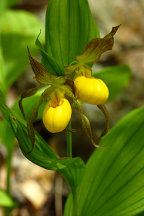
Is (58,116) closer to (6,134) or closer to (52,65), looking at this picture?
(52,65)

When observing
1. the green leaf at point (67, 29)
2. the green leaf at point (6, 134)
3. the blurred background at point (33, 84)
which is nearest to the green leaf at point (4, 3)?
the blurred background at point (33, 84)

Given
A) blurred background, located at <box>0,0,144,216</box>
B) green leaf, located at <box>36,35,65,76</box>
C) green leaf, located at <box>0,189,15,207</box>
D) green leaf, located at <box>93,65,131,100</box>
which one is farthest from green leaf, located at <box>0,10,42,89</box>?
green leaf, located at <box>36,35,65,76</box>

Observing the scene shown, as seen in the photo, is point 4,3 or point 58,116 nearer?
point 58,116

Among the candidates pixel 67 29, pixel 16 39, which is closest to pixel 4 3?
pixel 16 39

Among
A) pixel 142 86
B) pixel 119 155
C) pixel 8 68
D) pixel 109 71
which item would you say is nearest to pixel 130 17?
pixel 142 86

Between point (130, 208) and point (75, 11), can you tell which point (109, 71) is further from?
point (130, 208)

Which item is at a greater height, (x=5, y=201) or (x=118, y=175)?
(x=118, y=175)
